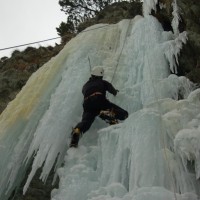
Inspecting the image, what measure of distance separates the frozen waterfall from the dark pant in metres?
0.22

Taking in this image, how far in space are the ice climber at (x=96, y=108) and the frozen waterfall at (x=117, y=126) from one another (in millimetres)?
202

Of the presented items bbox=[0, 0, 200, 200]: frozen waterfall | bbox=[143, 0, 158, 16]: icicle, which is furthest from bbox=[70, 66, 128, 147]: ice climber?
bbox=[143, 0, 158, 16]: icicle

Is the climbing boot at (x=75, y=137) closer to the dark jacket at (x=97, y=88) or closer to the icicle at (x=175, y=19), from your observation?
the dark jacket at (x=97, y=88)

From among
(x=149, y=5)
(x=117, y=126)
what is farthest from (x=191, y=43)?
(x=117, y=126)

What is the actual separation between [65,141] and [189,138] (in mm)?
2007

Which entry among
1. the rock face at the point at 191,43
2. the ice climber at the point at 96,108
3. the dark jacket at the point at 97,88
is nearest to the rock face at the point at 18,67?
the dark jacket at the point at 97,88

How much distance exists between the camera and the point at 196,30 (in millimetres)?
8586

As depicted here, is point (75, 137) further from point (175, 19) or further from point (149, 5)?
point (149, 5)

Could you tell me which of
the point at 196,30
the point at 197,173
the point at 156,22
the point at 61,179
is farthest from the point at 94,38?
the point at 197,173

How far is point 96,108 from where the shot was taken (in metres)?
6.68

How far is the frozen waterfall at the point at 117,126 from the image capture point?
5.21 metres

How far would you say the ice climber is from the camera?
6480 millimetres

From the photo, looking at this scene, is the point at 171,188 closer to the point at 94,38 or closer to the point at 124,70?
the point at 124,70

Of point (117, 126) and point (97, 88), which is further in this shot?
point (97, 88)
